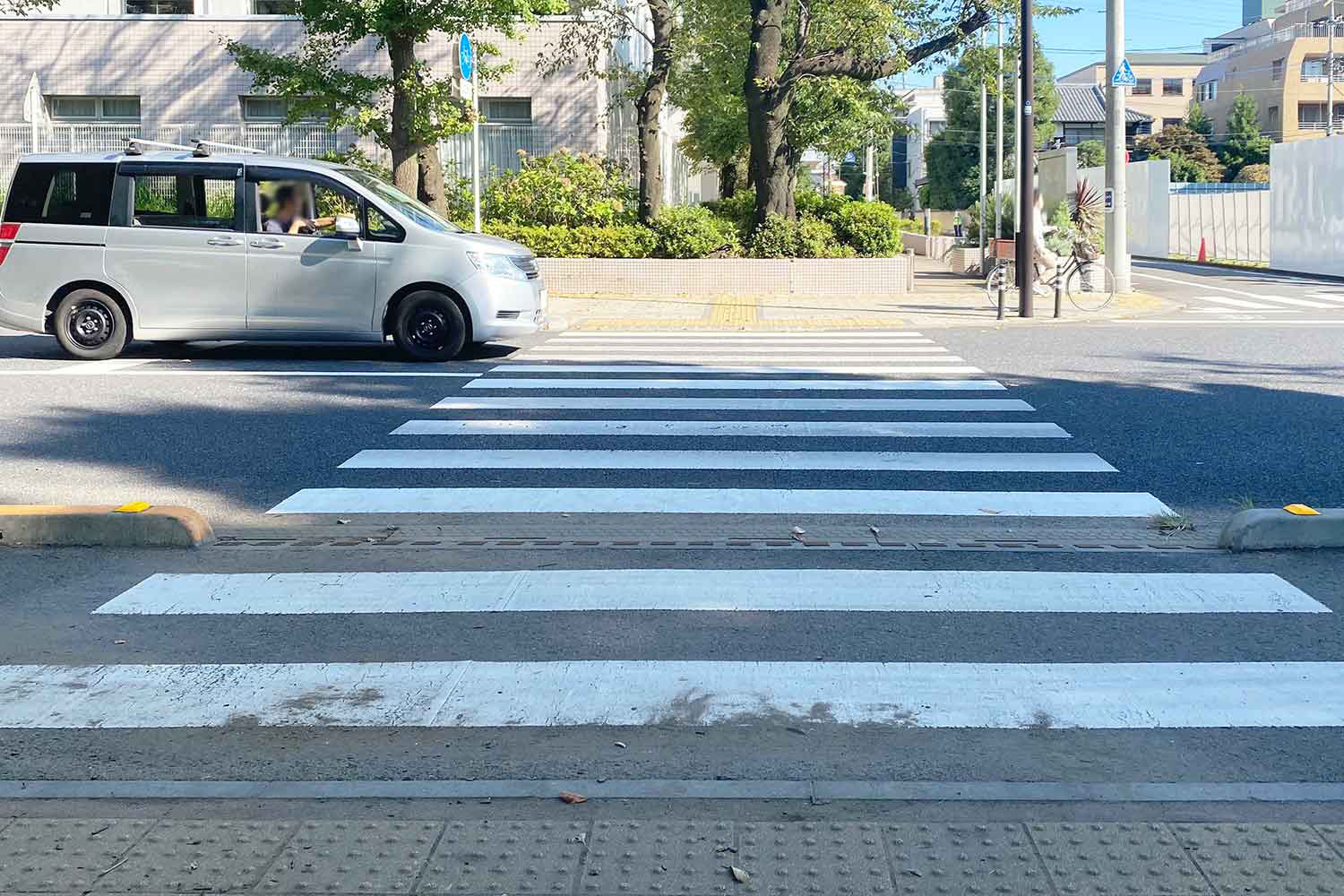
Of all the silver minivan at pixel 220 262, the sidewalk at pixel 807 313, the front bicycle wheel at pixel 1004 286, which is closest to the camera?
the silver minivan at pixel 220 262

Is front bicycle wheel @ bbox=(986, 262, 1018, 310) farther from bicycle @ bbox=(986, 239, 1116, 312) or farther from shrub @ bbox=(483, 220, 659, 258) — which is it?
shrub @ bbox=(483, 220, 659, 258)

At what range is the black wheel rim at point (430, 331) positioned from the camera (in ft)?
49.5

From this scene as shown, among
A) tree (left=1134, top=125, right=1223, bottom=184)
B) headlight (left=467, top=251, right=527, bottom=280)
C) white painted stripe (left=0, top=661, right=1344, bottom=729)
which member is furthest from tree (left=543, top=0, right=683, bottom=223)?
tree (left=1134, top=125, right=1223, bottom=184)

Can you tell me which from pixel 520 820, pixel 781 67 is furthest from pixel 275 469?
pixel 781 67

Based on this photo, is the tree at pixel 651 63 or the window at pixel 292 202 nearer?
the window at pixel 292 202

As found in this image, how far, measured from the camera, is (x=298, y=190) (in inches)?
599

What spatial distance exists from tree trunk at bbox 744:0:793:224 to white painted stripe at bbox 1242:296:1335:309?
26.4 feet

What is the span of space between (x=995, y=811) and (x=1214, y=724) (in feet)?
3.58

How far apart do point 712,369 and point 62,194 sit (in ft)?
22.2

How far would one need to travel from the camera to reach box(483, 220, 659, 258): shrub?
24.9 metres

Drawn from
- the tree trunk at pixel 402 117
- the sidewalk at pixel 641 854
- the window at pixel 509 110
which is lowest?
the sidewalk at pixel 641 854

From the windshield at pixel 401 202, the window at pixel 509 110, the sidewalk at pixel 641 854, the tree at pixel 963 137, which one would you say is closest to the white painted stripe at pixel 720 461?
the sidewalk at pixel 641 854

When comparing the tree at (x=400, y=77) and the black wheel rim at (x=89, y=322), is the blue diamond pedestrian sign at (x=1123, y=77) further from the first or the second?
the black wheel rim at (x=89, y=322)

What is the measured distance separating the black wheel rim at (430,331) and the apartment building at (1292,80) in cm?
6867
